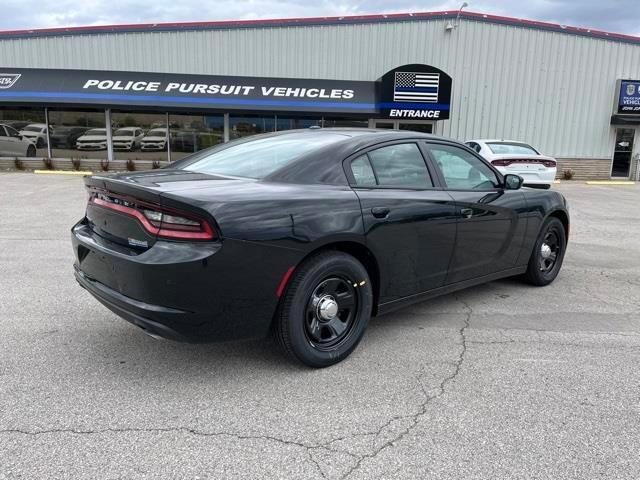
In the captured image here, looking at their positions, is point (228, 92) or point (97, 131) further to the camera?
point (97, 131)

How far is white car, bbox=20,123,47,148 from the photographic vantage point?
1812 centimetres

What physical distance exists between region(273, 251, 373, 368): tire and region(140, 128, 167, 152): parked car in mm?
16640

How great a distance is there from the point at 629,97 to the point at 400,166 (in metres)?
19.6

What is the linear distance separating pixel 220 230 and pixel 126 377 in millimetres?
1196

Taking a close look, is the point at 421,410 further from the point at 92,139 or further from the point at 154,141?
the point at 92,139

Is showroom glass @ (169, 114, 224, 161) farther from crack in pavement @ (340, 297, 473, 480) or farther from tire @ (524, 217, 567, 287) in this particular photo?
crack in pavement @ (340, 297, 473, 480)

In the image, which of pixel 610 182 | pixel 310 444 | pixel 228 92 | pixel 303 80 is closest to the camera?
pixel 310 444

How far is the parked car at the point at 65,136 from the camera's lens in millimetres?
18219

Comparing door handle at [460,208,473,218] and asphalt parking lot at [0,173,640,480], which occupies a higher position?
door handle at [460,208,473,218]

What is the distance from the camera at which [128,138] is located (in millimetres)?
18469

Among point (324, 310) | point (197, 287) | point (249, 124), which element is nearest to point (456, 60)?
point (249, 124)

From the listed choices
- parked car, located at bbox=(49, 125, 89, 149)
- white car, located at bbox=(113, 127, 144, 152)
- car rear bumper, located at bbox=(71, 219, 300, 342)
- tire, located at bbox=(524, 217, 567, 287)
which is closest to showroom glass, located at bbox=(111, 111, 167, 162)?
white car, located at bbox=(113, 127, 144, 152)

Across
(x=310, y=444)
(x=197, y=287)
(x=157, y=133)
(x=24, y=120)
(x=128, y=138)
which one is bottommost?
(x=310, y=444)

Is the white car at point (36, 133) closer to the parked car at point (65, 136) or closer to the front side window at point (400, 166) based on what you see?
the parked car at point (65, 136)
